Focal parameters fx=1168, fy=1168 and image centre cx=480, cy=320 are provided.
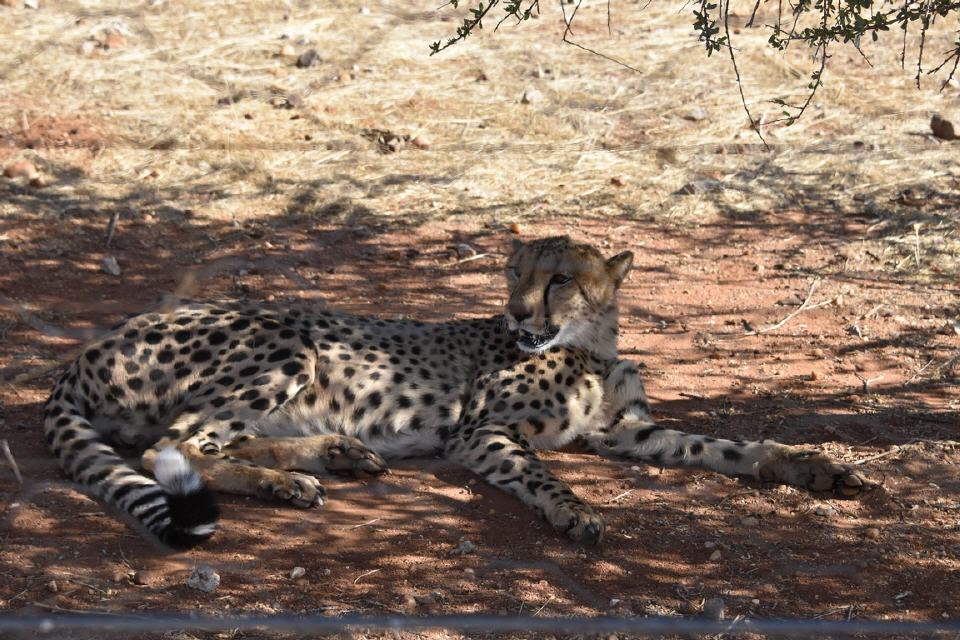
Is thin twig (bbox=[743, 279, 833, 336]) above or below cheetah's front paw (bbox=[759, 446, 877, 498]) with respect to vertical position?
above

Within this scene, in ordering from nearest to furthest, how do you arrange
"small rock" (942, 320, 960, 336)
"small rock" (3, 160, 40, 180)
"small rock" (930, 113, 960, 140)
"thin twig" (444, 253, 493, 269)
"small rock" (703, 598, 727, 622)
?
"small rock" (703, 598, 727, 622)
"small rock" (942, 320, 960, 336)
"thin twig" (444, 253, 493, 269)
"small rock" (3, 160, 40, 180)
"small rock" (930, 113, 960, 140)

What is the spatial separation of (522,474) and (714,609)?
35.2 inches

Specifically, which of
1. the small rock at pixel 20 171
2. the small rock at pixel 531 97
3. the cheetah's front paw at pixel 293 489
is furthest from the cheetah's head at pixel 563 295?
the small rock at pixel 531 97

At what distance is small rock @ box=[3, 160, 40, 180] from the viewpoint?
5.97 meters

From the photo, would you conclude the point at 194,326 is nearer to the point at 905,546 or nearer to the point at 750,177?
the point at 905,546

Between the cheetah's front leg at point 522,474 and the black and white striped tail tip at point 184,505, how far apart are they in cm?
90

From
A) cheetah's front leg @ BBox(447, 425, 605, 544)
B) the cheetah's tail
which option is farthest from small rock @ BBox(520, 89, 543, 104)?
the cheetah's tail

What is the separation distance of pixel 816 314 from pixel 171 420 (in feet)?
9.29

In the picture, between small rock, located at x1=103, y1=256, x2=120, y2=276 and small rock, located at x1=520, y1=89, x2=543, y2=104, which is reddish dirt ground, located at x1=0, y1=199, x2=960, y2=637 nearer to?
small rock, located at x1=103, y1=256, x2=120, y2=276

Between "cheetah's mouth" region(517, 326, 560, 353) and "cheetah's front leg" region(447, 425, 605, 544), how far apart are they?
28 cm

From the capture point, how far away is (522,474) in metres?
3.51

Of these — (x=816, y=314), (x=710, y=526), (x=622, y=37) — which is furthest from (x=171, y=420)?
(x=622, y=37)

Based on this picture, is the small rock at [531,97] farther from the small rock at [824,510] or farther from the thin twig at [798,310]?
the small rock at [824,510]

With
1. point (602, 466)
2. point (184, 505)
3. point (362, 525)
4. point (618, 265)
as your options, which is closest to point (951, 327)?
point (618, 265)
